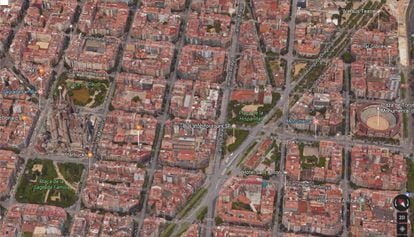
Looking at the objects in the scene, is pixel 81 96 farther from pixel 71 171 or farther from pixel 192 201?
pixel 192 201

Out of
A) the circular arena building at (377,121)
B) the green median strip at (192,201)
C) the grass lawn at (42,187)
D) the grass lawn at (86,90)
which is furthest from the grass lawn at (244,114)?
the grass lawn at (42,187)

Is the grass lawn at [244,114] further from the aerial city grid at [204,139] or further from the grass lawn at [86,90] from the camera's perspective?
the grass lawn at [86,90]

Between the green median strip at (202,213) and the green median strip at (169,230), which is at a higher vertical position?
the green median strip at (202,213)

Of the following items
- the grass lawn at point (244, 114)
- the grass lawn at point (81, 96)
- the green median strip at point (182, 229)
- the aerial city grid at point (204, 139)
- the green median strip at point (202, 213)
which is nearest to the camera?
the green median strip at point (182, 229)

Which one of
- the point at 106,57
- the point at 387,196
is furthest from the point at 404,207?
the point at 106,57

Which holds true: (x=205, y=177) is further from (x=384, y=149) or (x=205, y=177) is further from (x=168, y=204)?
(x=384, y=149)

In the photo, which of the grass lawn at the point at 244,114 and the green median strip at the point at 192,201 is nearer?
the green median strip at the point at 192,201
